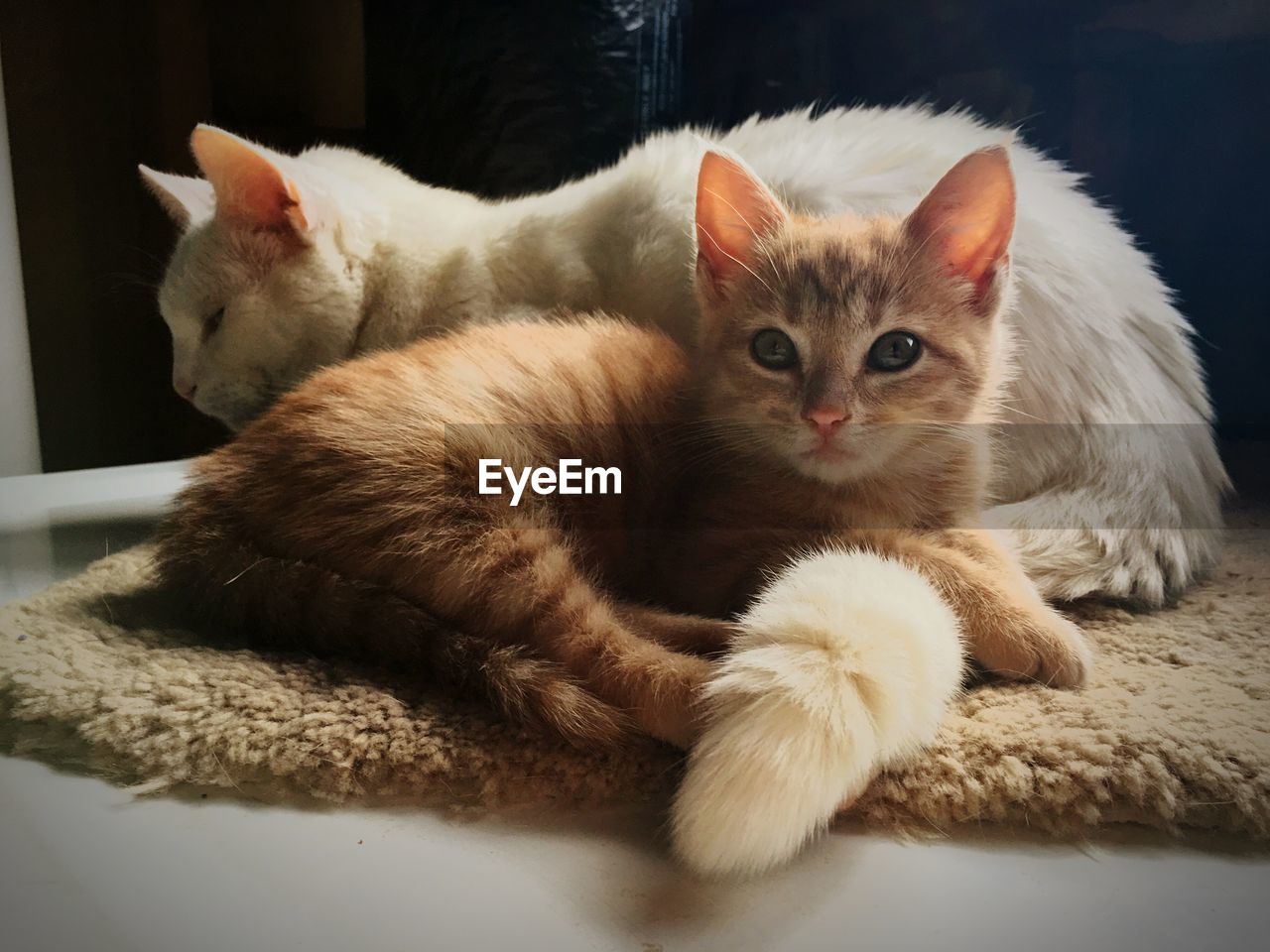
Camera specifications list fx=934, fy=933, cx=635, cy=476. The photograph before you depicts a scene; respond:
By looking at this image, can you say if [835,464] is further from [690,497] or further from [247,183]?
[247,183]

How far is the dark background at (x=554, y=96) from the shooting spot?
2.12ft

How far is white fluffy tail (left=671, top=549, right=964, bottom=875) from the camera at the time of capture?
0.53m

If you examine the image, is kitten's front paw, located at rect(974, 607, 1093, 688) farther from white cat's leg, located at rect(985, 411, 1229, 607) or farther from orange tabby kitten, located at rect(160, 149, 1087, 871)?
white cat's leg, located at rect(985, 411, 1229, 607)

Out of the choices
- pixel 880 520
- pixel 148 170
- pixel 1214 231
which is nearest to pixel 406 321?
pixel 148 170

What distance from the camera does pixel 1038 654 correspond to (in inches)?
28.8

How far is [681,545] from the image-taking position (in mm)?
791

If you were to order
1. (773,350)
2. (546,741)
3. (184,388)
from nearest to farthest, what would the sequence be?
(546,741) < (773,350) < (184,388)

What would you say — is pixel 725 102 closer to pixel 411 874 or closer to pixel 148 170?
pixel 148 170

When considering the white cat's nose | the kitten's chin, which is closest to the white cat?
the white cat's nose

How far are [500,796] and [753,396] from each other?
0.37m

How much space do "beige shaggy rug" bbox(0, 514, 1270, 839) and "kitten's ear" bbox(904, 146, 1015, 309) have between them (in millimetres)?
333

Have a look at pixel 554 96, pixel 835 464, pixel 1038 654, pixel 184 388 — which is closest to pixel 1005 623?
pixel 1038 654

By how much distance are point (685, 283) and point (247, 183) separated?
0.44 meters

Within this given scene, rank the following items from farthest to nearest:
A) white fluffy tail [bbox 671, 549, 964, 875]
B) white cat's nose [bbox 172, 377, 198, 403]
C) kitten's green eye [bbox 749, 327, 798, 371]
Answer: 1. white cat's nose [bbox 172, 377, 198, 403]
2. kitten's green eye [bbox 749, 327, 798, 371]
3. white fluffy tail [bbox 671, 549, 964, 875]
